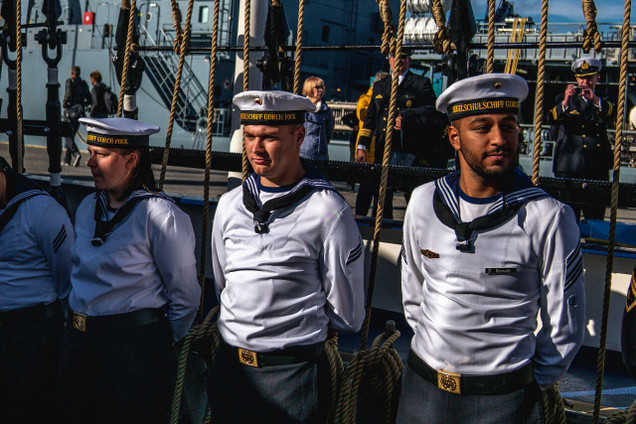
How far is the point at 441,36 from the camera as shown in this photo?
336 centimetres

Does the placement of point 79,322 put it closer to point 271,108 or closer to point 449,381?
point 271,108

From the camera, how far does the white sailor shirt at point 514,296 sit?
2.16 m

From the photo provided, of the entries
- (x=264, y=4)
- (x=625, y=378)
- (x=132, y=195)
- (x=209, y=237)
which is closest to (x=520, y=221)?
(x=132, y=195)

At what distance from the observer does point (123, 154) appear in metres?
2.98

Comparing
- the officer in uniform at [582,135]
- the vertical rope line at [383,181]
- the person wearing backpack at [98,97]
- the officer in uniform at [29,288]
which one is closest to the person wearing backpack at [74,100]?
the person wearing backpack at [98,97]

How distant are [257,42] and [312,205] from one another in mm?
2783

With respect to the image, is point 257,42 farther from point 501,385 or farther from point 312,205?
point 501,385

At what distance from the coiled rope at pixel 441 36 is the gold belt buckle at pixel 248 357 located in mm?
1705

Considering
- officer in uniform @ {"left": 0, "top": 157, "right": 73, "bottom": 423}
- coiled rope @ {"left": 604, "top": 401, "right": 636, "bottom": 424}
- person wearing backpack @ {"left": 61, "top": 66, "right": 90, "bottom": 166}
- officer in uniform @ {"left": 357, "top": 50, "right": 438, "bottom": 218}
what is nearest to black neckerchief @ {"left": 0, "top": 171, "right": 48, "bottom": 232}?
officer in uniform @ {"left": 0, "top": 157, "right": 73, "bottom": 423}

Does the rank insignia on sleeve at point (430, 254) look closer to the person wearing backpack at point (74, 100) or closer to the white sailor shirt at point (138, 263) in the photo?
the white sailor shirt at point (138, 263)

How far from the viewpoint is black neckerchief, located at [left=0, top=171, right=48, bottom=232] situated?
10.5ft

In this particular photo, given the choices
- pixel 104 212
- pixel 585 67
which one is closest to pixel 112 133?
pixel 104 212

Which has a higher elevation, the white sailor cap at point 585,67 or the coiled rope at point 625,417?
the white sailor cap at point 585,67

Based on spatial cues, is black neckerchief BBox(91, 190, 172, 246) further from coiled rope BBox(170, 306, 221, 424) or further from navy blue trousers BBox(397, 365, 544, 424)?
navy blue trousers BBox(397, 365, 544, 424)
